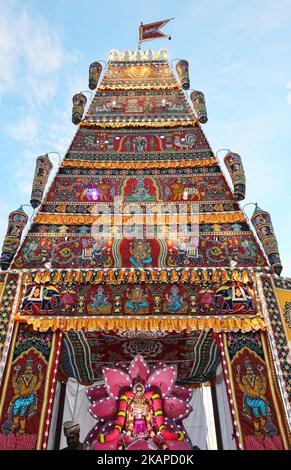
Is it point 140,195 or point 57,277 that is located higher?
point 140,195

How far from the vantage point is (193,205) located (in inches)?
321

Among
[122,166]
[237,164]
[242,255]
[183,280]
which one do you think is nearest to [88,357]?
[183,280]

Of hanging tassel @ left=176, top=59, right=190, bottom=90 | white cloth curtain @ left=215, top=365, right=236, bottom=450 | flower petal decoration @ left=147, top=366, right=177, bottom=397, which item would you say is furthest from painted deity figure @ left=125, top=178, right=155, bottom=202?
hanging tassel @ left=176, top=59, right=190, bottom=90

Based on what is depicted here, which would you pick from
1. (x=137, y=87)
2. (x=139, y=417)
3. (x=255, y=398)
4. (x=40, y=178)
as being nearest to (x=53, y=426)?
(x=139, y=417)

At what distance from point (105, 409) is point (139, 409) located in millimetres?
689

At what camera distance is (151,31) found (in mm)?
15797

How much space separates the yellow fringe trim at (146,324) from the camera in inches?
234

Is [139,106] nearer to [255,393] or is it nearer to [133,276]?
[133,276]

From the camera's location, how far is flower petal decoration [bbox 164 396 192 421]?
263 inches

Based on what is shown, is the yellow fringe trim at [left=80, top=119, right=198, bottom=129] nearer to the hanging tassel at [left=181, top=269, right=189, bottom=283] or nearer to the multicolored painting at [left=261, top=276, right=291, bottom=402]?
the hanging tassel at [left=181, top=269, right=189, bottom=283]

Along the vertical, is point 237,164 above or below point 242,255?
above

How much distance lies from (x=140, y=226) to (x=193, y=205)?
4.28 ft

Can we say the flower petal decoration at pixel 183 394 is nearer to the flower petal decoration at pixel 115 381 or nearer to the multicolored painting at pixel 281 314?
the flower petal decoration at pixel 115 381
